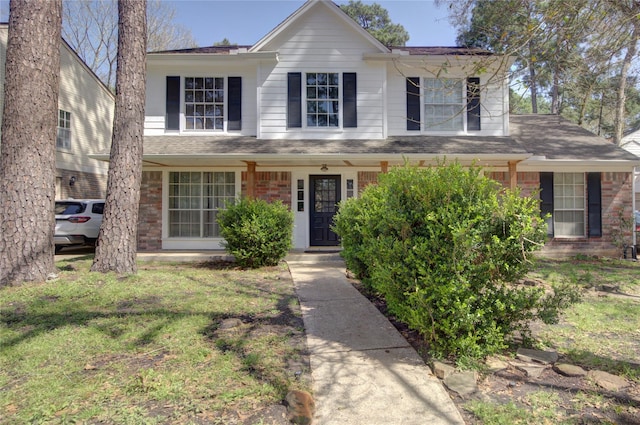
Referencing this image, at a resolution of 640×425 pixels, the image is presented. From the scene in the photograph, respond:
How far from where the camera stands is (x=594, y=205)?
34.0ft

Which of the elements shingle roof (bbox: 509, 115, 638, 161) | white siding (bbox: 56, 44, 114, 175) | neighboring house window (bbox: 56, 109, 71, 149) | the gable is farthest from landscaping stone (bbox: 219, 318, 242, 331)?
neighboring house window (bbox: 56, 109, 71, 149)

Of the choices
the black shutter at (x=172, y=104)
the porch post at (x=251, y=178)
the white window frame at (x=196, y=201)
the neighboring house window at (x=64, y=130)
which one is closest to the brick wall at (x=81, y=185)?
the neighboring house window at (x=64, y=130)

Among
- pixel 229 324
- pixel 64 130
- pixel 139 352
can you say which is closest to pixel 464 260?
pixel 229 324

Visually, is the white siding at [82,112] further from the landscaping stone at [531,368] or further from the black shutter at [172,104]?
the landscaping stone at [531,368]

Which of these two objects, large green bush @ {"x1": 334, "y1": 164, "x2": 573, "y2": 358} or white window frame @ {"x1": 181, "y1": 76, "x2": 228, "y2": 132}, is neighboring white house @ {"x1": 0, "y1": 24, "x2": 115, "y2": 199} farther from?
large green bush @ {"x1": 334, "y1": 164, "x2": 573, "y2": 358}

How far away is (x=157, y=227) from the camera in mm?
10531

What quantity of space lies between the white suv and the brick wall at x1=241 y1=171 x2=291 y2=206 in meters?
4.19

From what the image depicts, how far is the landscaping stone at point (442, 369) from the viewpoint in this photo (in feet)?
9.73

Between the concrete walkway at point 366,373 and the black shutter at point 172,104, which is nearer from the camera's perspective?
the concrete walkway at point 366,373

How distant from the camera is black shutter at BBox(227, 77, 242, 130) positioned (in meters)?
10.7

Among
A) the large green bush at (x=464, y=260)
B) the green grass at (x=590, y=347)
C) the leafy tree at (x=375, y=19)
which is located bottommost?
the green grass at (x=590, y=347)

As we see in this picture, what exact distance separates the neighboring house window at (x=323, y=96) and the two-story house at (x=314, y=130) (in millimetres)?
28

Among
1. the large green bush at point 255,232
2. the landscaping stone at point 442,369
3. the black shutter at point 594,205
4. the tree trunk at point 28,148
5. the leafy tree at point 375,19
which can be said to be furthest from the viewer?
the leafy tree at point 375,19

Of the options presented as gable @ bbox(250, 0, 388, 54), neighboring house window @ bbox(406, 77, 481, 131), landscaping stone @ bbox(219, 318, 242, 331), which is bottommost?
landscaping stone @ bbox(219, 318, 242, 331)
